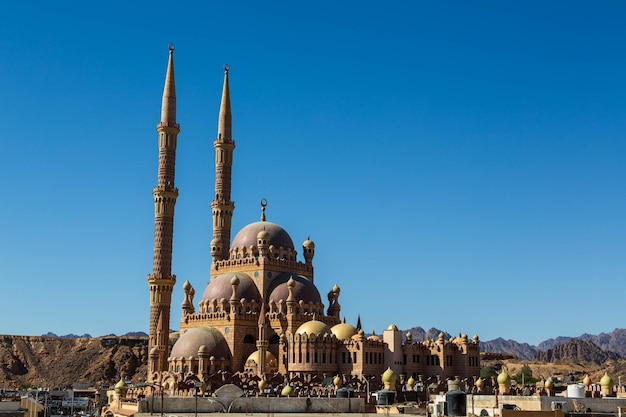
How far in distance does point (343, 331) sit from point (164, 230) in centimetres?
2190

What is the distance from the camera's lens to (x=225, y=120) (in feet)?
319

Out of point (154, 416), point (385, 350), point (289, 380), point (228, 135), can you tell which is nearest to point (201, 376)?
point (289, 380)

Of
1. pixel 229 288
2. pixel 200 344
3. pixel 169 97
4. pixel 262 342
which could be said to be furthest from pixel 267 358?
pixel 169 97

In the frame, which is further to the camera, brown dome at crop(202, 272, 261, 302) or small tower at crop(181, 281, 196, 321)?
small tower at crop(181, 281, 196, 321)

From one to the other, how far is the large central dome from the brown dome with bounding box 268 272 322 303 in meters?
3.88

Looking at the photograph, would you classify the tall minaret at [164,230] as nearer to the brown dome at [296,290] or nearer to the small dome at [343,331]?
the brown dome at [296,290]

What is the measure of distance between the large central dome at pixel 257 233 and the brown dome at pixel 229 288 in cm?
416

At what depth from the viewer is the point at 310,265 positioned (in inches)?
3659

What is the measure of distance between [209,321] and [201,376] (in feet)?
29.3

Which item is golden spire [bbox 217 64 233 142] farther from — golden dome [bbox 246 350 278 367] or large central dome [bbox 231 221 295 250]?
golden dome [bbox 246 350 278 367]

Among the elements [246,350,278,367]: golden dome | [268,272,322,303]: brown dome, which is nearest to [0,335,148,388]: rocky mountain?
[268,272,322,303]: brown dome

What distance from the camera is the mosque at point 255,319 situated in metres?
78.6

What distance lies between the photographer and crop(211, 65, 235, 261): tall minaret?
93.4 meters

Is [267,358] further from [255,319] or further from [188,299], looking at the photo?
[188,299]
